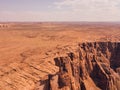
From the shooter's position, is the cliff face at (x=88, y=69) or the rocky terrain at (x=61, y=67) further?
the cliff face at (x=88, y=69)

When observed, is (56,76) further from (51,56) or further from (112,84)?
(112,84)

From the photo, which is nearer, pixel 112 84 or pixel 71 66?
pixel 71 66

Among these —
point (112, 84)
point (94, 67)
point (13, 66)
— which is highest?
point (13, 66)

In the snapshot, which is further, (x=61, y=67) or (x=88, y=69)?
(x=88, y=69)

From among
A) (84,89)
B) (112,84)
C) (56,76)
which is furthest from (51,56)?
(112,84)

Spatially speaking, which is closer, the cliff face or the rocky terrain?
the rocky terrain

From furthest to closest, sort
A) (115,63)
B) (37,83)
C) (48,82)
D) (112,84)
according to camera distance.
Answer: (115,63), (112,84), (48,82), (37,83)

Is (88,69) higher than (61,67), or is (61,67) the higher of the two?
(61,67)

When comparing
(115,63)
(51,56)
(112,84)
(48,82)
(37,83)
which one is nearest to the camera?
(37,83)
